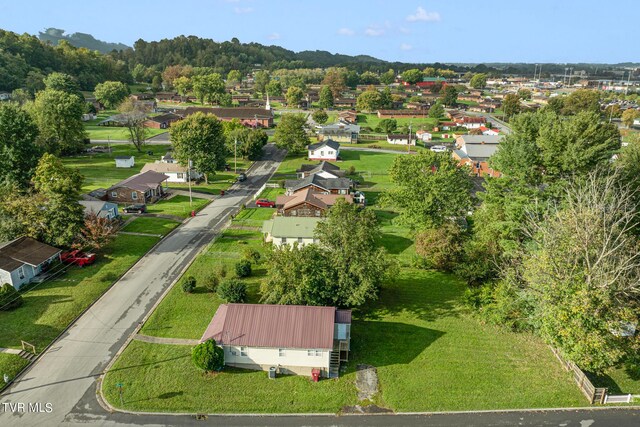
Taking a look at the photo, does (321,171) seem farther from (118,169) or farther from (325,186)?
(118,169)

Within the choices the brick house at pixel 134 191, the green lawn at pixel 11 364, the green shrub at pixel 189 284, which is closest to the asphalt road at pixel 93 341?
the green lawn at pixel 11 364

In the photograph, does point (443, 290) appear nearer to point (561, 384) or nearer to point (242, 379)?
point (561, 384)

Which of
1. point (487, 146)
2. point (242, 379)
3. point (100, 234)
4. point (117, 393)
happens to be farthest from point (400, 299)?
point (487, 146)

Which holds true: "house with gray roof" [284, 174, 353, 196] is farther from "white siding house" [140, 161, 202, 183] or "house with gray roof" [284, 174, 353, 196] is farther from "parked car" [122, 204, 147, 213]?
"parked car" [122, 204, 147, 213]

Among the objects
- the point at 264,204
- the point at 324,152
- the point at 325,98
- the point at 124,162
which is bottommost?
the point at 264,204

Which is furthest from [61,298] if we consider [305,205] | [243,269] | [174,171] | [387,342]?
[174,171]

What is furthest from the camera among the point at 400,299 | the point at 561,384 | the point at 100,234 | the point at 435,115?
the point at 435,115
